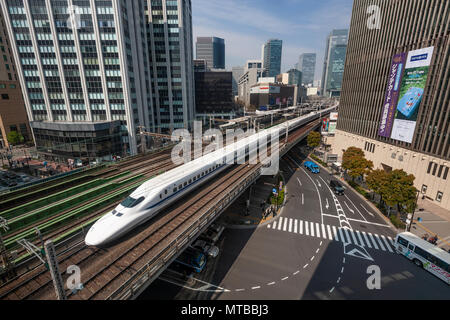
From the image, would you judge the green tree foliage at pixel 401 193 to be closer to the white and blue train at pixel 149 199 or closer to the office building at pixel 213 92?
the white and blue train at pixel 149 199

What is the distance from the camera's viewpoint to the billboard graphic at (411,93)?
45.3 metres

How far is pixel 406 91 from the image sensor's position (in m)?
49.1

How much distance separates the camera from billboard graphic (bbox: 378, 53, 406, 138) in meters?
50.3

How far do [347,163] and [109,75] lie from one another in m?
77.3

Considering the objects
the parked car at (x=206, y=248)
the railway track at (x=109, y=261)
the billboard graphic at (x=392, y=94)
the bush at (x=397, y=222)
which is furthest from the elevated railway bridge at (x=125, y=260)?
the billboard graphic at (x=392, y=94)

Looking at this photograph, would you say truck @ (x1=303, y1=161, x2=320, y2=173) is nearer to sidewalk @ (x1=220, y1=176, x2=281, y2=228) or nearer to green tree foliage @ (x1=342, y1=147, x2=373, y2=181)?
green tree foliage @ (x1=342, y1=147, x2=373, y2=181)

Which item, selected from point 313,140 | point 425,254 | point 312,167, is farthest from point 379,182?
point 313,140

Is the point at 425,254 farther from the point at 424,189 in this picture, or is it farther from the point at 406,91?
the point at 406,91

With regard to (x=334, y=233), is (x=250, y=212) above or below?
above

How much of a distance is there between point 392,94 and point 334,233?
1621 inches

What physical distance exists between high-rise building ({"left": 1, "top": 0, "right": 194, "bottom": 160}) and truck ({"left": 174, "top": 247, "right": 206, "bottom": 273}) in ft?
179

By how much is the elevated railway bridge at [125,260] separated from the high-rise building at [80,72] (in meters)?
54.6

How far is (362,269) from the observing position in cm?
2694
